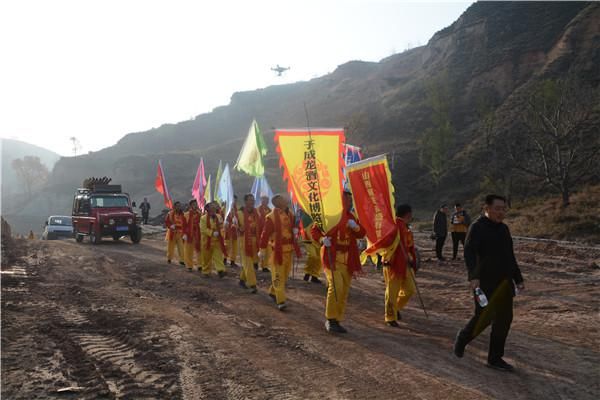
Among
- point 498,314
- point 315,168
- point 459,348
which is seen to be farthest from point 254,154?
point 498,314

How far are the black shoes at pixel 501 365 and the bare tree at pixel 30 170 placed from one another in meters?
99.1

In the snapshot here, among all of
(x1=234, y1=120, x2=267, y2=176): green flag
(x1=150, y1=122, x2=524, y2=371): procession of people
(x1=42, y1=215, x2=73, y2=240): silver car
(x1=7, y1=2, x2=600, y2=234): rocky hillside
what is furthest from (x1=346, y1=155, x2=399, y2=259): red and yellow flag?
(x1=7, y1=2, x2=600, y2=234): rocky hillside

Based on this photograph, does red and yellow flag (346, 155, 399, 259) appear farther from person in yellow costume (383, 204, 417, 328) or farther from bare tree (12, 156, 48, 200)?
bare tree (12, 156, 48, 200)

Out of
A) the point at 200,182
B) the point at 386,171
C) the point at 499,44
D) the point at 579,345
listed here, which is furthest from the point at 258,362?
the point at 499,44

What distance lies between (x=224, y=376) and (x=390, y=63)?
9556 cm

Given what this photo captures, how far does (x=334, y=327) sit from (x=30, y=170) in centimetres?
10467

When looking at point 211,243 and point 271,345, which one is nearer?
point 271,345

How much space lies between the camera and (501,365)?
5.10 meters

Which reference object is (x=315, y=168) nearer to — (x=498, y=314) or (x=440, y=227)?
(x=498, y=314)

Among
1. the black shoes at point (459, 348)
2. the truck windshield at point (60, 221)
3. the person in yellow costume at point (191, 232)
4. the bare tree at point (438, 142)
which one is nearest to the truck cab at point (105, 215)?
the truck windshield at point (60, 221)

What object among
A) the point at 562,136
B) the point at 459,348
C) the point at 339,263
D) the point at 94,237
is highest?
the point at 562,136

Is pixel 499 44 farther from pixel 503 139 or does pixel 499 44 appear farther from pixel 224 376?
pixel 224 376

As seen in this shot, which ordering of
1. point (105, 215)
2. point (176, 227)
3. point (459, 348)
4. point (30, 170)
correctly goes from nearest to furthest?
point (459, 348), point (176, 227), point (105, 215), point (30, 170)

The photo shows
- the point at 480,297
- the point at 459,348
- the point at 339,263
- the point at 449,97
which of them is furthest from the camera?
the point at 449,97
